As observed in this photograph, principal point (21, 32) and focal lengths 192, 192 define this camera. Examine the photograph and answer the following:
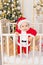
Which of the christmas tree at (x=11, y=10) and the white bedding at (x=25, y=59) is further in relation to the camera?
the christmas tree at (x=11, y=10)

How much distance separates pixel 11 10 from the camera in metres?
3.02

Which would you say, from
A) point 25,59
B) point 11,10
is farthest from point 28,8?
point 25,59

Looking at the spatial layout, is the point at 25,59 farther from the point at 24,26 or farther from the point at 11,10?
the point at 11,10

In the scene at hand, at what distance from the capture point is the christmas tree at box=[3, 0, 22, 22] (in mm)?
3008

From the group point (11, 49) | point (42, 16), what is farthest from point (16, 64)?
point (42, 16)

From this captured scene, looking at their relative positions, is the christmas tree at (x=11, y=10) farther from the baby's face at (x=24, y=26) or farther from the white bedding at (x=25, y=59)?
the white bedding at (x=25, y=59)

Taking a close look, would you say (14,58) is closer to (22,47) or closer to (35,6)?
(22,47)

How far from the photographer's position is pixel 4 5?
3.04 meters

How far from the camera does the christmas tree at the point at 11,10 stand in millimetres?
3008

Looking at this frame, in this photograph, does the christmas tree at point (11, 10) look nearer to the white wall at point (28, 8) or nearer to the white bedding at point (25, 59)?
the white wall at point (28, 8)

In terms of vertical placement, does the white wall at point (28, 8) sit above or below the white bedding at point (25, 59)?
above

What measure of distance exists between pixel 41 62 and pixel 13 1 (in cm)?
149

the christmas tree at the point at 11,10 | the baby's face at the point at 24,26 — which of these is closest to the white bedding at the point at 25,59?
the baby's face at the point at 24,26

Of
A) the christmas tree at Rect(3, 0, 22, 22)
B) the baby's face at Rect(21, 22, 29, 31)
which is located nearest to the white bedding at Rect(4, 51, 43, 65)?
the baby's face at Rect(21, 22, 29, 31)
